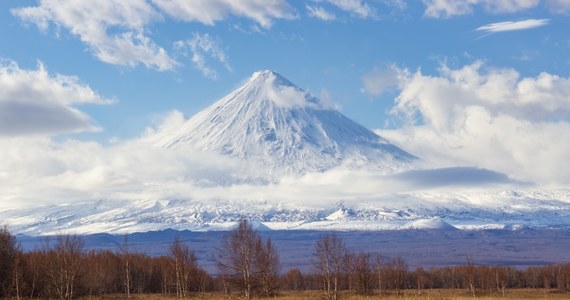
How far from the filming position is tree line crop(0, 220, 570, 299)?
5091 cm

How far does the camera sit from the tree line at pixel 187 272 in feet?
167

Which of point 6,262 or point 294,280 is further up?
point 6,262

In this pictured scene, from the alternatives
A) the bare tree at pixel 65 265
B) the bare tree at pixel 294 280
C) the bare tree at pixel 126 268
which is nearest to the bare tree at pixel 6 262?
the bare tree at pixel 65 265

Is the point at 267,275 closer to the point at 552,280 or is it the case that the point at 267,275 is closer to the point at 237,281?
the point at 237,281

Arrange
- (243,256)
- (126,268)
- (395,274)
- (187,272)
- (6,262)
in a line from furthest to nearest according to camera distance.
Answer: (395,274)
(126,268)
(187,272)
(6,262)
(243,256)

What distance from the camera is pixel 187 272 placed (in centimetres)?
6031

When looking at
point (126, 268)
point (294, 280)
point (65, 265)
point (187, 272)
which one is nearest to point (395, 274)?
point (126, 268)

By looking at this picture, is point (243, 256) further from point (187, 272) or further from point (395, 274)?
point (395, 274)

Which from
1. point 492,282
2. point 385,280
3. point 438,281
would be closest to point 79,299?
point 385,280

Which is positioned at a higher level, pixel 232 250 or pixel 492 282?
pixel 232 250

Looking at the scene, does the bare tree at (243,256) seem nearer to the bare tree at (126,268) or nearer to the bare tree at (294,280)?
the bare tree at (126,268)

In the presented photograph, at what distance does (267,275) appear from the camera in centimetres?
5266

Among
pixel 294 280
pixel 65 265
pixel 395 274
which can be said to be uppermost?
pixel 65 265

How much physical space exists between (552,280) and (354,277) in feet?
207
